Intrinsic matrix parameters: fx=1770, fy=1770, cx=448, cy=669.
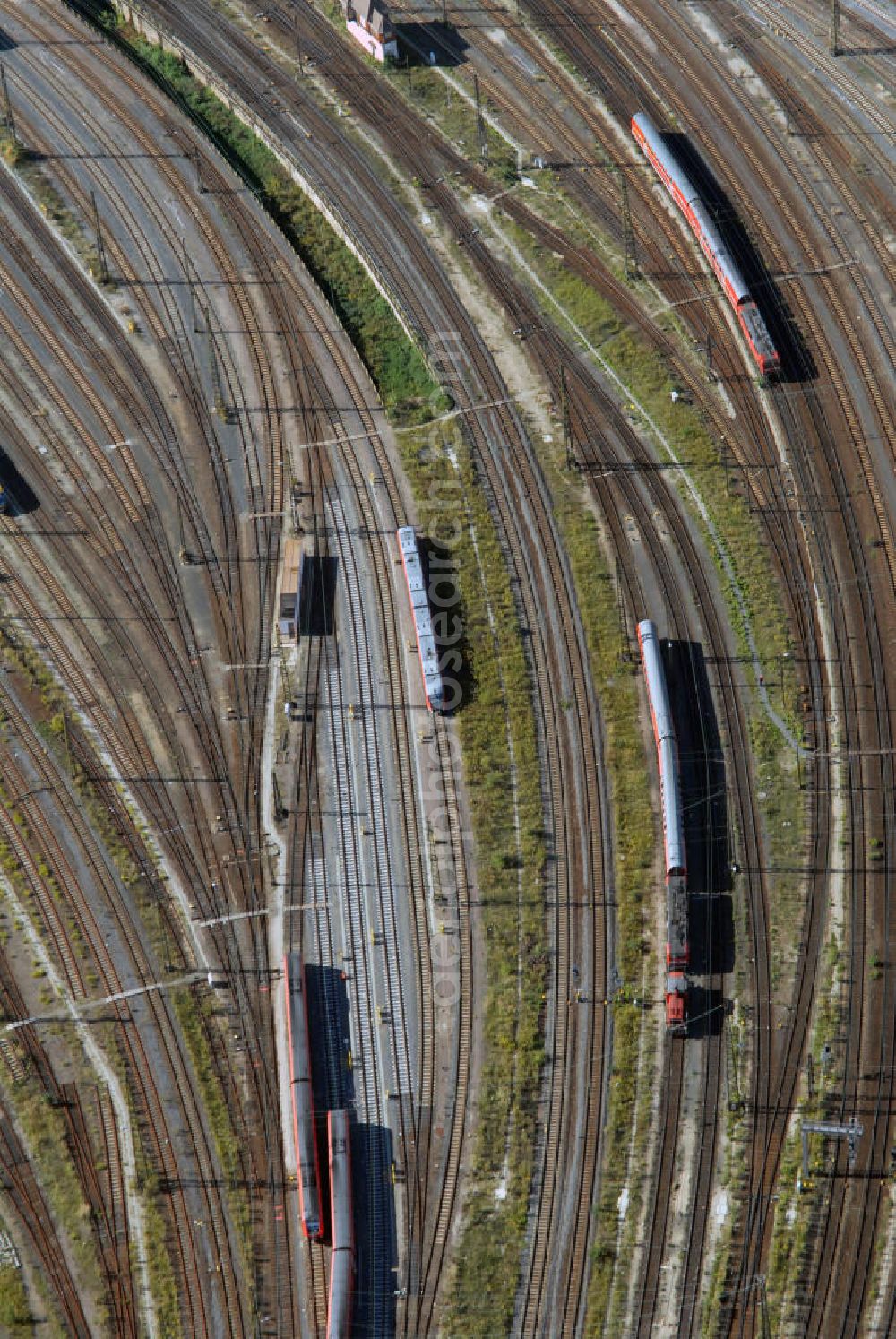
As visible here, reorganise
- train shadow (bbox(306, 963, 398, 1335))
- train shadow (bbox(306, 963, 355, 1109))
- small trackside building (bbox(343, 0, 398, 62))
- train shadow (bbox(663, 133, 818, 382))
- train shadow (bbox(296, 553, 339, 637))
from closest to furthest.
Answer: train shadow (bbox(306, 963, 398, 1335)) < train shadow (bbox(306, 963, 355, 1109)) < train shadow (bbox(296, 553, 339, 637)) < train shadow (bbox(663, 133, 818, 382)) < small trackside building (bbox(343, 0, 398, 62))

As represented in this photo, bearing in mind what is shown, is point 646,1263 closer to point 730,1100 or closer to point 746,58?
point 730,1100

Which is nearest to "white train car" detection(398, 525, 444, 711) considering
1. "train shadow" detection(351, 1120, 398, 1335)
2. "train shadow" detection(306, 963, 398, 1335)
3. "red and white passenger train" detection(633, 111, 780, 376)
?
"train shadow" detection(306, 963, 398, 1335)

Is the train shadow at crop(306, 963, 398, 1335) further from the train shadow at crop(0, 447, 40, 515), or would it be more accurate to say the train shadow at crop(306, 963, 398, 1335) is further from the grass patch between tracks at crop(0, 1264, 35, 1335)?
the train shadow at crop(0, 447, 40, 515)

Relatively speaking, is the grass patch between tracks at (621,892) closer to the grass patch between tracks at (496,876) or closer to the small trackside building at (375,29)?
the grass patch between tracks at (496,876)

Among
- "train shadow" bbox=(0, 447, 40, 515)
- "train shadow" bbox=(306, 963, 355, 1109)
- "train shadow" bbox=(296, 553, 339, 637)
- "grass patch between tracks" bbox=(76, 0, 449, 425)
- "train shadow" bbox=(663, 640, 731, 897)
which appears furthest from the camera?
"grass patch between tracks" bbox=(76, 0, 449, 425)

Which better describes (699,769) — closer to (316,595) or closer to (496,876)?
(496,876)

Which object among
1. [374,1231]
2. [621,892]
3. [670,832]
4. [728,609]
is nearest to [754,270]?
[728,609]
